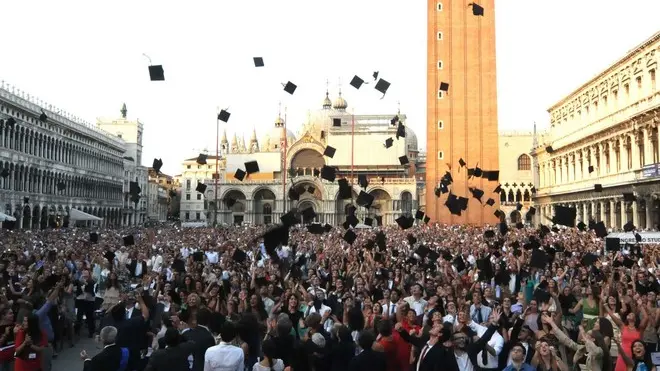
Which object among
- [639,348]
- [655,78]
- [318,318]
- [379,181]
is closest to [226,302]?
[318,318]

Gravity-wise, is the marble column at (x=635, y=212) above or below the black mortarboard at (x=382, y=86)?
below

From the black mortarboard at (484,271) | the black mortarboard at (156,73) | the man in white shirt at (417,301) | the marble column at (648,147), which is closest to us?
the man in white shirt at (417,301)

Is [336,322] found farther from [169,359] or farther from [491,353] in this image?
[169,359]

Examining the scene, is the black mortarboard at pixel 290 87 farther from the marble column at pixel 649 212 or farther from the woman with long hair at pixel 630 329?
the marble column at pixel 649 212

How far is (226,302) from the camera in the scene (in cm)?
893

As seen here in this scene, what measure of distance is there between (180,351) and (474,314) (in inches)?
172

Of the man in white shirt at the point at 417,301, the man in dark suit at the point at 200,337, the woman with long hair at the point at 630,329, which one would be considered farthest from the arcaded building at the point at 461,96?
the man in dark suit at the point at 200,337

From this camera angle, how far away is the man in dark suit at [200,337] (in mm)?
5945

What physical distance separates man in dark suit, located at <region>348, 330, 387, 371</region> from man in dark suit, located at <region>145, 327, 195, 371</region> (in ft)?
4.56

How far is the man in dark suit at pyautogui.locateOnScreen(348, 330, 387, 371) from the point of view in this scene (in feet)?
17.4

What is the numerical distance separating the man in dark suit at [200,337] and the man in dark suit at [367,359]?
1.50 m

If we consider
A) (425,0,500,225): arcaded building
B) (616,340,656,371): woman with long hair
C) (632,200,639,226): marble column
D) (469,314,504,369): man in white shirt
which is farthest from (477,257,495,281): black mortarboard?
(425,0,500,225): arcaded building

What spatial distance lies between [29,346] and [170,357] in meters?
2.06

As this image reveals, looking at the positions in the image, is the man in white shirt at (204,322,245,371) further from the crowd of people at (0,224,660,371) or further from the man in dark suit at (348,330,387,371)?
the man in dark suit at (348,330,387,371)
